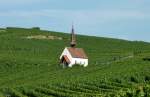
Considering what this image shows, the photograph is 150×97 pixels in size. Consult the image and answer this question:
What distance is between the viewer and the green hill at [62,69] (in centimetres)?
6531

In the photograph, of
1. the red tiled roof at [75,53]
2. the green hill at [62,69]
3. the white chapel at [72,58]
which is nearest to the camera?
the green hill at [62,69]

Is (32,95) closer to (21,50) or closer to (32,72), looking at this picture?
(32,72)

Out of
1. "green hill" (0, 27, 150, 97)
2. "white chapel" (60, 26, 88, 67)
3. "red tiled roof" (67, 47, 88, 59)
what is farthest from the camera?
"red tiled roof" (67, 47, 88, 59)

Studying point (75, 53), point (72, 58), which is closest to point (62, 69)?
point (72, 58)

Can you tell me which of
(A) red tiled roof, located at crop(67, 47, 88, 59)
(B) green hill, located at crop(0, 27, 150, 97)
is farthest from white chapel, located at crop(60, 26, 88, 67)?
(B) green hill, located at crop(0, 27, 150, 97)

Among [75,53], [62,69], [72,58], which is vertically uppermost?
[75,53]

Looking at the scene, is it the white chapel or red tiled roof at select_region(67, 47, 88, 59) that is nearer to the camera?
the white chapel

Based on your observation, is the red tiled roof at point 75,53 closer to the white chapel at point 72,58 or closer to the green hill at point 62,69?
the white chapel at point 72,58

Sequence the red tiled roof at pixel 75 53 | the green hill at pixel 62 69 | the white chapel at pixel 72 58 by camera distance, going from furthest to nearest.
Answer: the red tiled roof at pixel 75 53 → the white chapel at pixel 72 58 → the green hill at pixel 62 69

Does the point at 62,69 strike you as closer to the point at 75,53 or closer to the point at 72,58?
the point at 72,58

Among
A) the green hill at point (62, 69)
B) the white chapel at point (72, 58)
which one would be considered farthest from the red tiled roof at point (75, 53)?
the green hill at point (62, 69)

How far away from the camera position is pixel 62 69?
92750 millimetres

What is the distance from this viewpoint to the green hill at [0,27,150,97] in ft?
214

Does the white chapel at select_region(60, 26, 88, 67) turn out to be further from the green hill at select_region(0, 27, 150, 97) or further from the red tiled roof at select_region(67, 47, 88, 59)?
the green hill at select_region(0, 27, 150, 97)
